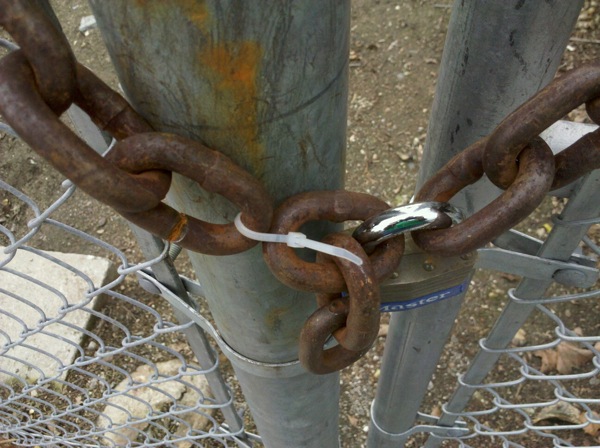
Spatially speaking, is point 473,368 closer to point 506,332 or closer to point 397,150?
point 506,332

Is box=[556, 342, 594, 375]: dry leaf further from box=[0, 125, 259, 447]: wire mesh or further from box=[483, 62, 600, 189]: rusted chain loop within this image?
box=[483, 62, 600, 189]: rusted chain loop

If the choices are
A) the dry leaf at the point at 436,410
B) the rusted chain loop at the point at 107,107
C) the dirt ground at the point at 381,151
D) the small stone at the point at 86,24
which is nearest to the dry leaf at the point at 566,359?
the dirt ground at the point at 381,151

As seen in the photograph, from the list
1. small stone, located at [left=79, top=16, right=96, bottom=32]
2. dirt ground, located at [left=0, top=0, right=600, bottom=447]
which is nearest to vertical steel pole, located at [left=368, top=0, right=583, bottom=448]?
dirt ground, located at [left=0, top=0, right=600, bottom=447]

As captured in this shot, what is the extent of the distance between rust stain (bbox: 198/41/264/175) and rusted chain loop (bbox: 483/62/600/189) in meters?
0.22

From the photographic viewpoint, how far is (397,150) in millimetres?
3047

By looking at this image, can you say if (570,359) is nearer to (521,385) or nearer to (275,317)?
(521,385)

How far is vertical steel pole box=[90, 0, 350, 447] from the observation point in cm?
41

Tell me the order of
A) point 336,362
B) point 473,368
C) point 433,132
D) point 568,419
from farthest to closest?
point 568,419 → point 473,368 → point 433,132 → point 336,362

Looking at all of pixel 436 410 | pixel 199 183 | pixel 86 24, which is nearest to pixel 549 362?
pixel 436 410

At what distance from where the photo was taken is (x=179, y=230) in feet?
1.63

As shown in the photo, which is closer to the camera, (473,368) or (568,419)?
(473,368)

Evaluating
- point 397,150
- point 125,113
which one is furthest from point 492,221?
point 397,150

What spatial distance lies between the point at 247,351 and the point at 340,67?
50 cm

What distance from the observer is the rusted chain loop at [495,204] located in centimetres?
50
